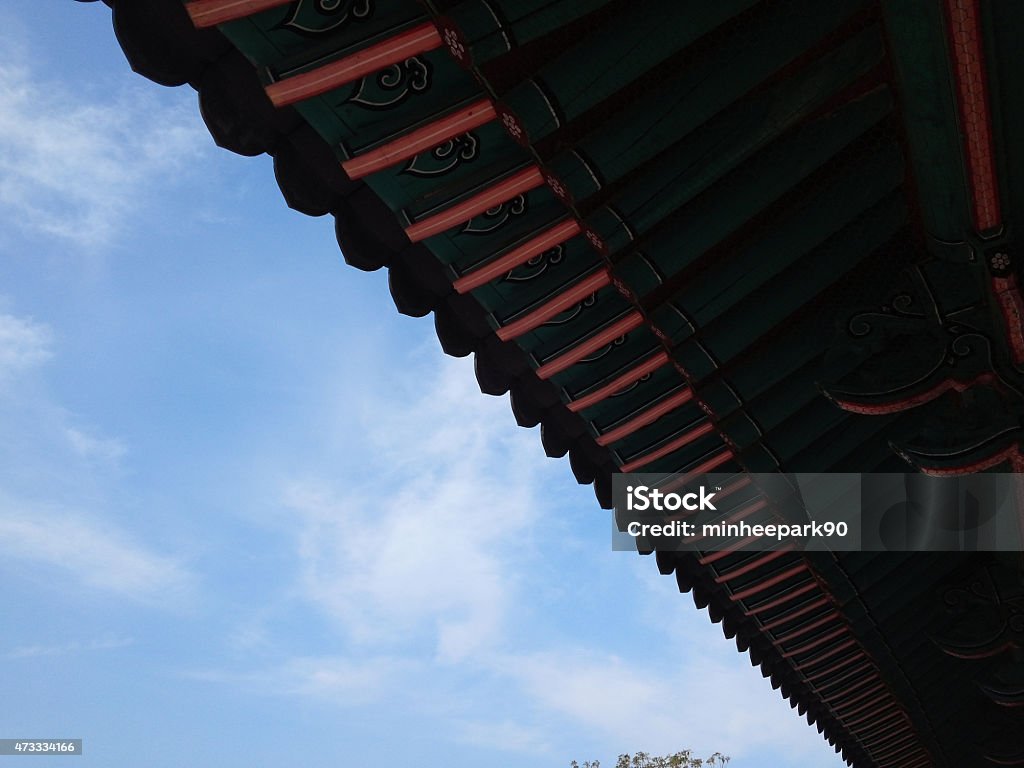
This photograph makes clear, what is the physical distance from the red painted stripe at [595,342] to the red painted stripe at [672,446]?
1.22 metres

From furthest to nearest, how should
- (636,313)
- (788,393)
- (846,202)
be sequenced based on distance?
(788,393) < (636,313) < (846,202)

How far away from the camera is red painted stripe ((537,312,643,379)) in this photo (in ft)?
19.1

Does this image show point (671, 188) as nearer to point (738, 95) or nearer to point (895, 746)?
point (738, 95)

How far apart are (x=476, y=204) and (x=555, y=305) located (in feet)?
2.91

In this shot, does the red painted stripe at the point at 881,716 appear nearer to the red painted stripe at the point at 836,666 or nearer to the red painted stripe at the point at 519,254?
the red painted stripe at the point at 836,666

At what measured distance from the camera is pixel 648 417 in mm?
6574

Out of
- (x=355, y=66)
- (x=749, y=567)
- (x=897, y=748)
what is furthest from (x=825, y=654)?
(x=355, y=66)

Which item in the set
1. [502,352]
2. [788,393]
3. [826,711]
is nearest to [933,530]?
[788,393]

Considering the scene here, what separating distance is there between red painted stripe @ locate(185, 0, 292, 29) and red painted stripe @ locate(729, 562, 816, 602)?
6651 millimetres

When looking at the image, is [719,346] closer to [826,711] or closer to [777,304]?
[777,304]

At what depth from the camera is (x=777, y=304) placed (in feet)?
19.3

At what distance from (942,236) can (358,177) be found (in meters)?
2.74

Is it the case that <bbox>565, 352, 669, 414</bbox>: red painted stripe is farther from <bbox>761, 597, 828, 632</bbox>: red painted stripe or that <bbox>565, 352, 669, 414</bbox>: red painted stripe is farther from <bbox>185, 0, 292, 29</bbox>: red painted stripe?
<bbox>761, 597, 828, 632</bbox>: red painted stripe

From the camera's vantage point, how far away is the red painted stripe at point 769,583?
877 centimetres
